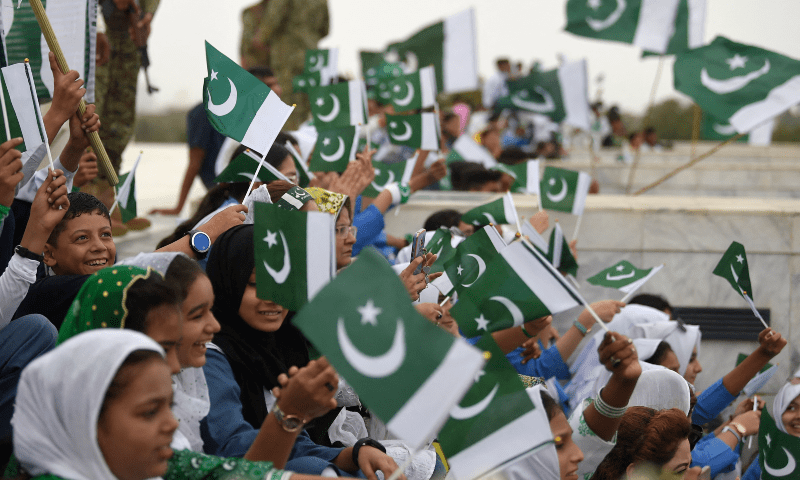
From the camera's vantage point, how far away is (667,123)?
3656 centimetres

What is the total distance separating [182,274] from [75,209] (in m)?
0.99

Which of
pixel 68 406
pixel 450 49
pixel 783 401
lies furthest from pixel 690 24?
pixel 68 406

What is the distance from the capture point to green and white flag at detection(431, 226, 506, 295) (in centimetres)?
253

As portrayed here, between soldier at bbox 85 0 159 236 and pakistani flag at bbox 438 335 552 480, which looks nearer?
pakistani flag at bbox 438 335 552 480

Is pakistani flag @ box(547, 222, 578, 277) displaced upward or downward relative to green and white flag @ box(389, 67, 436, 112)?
downward

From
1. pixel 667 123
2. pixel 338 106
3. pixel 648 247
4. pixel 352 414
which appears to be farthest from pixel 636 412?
pixel 667 123

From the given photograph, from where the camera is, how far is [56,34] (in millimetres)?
3285

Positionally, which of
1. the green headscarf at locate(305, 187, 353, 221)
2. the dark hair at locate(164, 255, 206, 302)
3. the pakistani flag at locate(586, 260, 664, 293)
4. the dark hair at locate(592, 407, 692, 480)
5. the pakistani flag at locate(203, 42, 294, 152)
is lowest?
the pakistani flag at locate(586, 260, 664, 293)

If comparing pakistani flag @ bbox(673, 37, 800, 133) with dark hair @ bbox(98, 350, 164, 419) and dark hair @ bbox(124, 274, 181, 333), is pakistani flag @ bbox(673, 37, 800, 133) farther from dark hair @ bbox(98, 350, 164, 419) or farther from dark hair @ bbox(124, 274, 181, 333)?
dark hair @ bbox(98, 350, 164, 419)

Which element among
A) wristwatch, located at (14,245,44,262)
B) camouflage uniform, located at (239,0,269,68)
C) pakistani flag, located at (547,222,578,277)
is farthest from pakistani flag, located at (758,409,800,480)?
camouflage uniform, located at (239,0,269,68)

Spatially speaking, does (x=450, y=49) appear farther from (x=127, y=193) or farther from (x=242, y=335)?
(x=242, y=335)

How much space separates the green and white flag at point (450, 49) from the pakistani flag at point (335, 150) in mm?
3080

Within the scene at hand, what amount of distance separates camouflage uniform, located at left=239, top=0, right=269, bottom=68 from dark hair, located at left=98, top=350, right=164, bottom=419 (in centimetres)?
718

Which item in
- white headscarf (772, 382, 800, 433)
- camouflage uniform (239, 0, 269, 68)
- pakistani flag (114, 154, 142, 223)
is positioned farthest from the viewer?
camouflage uniform (239, 0, 269, 68)
